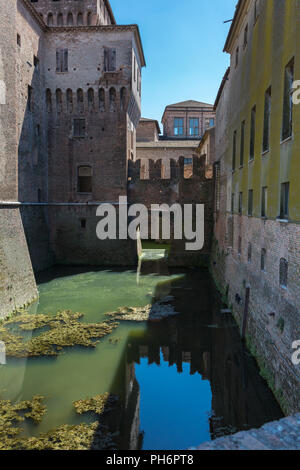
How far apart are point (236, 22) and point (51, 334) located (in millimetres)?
12050

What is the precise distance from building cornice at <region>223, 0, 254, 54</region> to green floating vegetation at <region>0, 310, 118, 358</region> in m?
10.6

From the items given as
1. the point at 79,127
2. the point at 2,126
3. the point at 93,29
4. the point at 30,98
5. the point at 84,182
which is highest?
the point at 93,29

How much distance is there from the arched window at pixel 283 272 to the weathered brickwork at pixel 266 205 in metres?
0.02

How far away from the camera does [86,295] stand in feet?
47.5

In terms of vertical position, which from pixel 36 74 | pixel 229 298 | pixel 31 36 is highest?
pixel 31 36

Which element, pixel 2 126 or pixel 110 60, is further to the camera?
pixel 110 60

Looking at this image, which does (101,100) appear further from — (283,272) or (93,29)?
(283,272)

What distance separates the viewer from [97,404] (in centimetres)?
670

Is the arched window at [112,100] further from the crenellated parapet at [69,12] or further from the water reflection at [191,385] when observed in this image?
the water reflection at [191,385]

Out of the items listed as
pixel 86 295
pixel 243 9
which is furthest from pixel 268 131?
pixel 86 295

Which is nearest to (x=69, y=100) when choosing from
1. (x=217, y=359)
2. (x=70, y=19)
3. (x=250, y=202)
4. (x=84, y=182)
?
(x=84, y=182)

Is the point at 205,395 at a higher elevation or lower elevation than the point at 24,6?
lower

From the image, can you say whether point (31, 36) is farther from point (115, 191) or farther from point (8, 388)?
point (8, 388)

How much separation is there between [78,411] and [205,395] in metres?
2.63
